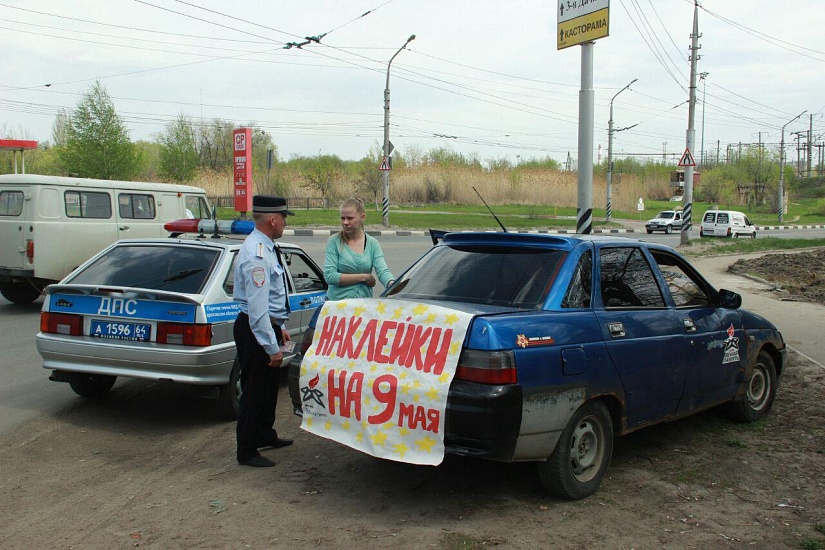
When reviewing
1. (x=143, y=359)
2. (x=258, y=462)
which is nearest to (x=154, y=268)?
(x=143, y=359)

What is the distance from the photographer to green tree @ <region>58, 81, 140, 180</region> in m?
36.9

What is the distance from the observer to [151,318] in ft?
19.0

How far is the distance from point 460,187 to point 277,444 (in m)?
51.5

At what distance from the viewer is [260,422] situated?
5.21 m

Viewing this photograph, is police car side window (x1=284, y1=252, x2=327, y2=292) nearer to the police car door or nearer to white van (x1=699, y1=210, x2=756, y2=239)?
the police car door

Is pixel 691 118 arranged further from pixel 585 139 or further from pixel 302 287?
pixel 302 287

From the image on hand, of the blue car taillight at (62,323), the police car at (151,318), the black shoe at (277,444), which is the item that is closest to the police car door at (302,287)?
the police car at (151,318)

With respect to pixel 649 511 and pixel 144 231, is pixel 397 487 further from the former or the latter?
pixel 144 231

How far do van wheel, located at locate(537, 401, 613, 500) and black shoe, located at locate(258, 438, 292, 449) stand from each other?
6.54ft

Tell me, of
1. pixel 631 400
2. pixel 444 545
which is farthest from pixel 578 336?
pixel 444 545

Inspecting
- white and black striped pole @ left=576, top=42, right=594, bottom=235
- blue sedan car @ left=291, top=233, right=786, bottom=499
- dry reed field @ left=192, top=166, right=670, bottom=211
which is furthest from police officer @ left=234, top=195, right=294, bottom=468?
dry reed field @ left=192, top=166, right=670, bottom=211

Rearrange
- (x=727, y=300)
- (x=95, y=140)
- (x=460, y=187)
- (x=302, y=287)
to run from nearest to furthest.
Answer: (x=727, y=300)
(x=302, y=287)
(x=95, y=140)
(x=460, y=187)

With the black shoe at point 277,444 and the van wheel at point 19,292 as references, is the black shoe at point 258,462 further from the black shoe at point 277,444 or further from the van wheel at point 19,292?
the van wheel at point 19,292

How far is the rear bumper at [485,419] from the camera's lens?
386 centimetres
